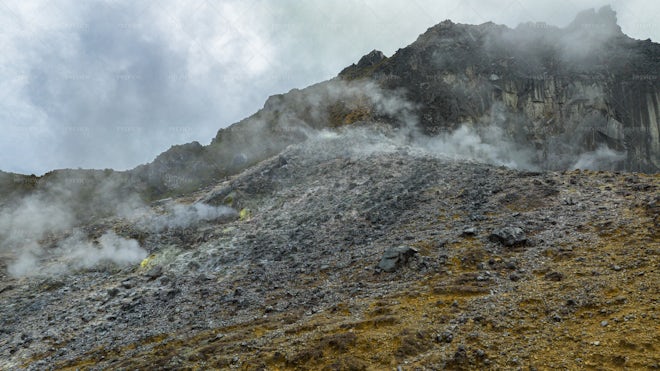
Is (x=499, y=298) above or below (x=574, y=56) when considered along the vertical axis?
below

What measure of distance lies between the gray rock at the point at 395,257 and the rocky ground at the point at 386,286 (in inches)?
2.6

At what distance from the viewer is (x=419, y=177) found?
30.1 m

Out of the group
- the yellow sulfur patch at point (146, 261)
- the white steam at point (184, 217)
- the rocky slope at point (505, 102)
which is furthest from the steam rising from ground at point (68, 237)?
the rocky slope at point (505, 102)

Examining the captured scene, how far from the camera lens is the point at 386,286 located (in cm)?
1808

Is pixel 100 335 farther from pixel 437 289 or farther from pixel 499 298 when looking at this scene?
pixel 499 298

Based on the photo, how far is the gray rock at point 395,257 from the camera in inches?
764

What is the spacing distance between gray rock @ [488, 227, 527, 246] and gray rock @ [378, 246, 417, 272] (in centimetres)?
390

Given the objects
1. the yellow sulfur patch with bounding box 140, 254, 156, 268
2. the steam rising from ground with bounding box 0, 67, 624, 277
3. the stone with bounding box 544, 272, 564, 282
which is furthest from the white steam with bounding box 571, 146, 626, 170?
the yellow sulfur patch with bounding box 140, 254, 156, 268

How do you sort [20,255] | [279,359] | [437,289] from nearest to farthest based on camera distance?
[279,359], [437,289], [20,255]

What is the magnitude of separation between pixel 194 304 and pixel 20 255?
21.0 m

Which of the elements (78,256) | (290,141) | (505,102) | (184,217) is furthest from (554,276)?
(505,102)

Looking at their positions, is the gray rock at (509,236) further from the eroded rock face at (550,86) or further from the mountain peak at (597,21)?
the mountain peak at (597,21)

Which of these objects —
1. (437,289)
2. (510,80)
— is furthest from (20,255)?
(510,80)

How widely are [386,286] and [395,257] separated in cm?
194
